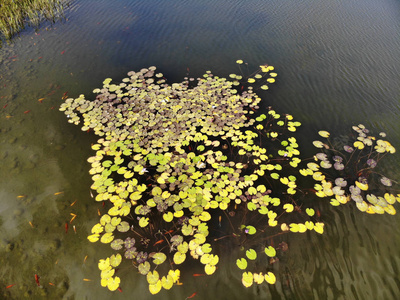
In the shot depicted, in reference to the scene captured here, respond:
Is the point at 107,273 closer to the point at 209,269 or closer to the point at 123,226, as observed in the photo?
the point at 123,226

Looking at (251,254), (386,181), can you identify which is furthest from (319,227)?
(386,181)

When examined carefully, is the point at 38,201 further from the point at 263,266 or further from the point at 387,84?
the point at 387,84

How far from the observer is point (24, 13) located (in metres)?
10.5

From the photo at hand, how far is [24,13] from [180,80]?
905 centimetres

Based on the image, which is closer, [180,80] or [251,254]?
[251,254]

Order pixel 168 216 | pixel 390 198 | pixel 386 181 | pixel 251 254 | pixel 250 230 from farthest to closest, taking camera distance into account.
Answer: pixel 386 181 < pixel 390 198 < pixel 168 216 < pixel 250 230 < pixel 251 254

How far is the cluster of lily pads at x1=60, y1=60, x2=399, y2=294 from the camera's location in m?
3.94

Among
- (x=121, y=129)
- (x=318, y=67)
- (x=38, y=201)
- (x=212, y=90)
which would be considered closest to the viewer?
(x=38, y=201)

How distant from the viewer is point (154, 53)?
8805mm

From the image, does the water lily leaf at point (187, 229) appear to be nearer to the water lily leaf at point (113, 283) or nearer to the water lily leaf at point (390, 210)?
the water lily leaf at point (113, 283)

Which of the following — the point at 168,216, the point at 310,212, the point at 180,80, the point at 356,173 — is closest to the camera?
the point at 168,216

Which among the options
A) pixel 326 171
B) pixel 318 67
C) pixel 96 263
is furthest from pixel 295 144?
pixel 96 263

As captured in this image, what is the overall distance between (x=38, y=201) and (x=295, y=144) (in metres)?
5.92

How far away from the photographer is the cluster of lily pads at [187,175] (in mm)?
3936
